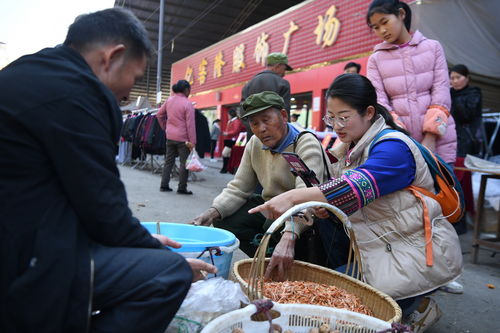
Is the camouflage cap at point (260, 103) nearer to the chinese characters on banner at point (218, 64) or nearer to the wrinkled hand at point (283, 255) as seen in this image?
the wrinkled hand at point (283, 255)

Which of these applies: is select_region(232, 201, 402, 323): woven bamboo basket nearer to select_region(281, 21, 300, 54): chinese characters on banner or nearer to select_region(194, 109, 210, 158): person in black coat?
select_region(194, 109, 210, 158): person in black coat

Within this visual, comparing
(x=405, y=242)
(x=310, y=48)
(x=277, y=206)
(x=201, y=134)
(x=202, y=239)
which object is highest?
(x=310, y=48)

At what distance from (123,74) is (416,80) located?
7.42 feet

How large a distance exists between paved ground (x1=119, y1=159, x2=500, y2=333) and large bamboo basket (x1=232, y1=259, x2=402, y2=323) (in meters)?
0.67

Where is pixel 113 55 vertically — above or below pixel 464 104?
below

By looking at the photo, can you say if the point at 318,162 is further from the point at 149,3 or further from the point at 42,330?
the point at 149,3

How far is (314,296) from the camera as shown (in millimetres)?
1864

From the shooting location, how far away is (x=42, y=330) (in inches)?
40.2

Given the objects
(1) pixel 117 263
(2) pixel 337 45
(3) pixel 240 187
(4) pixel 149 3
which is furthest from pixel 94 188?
(4) pixel 149 3

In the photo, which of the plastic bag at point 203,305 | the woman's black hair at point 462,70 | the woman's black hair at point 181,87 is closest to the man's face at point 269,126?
the plastic bag at point 203,305

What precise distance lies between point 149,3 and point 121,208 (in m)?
21.3

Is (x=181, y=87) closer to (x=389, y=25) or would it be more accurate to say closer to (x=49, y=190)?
(x=389, y=25)

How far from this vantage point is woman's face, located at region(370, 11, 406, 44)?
2658 millimetres

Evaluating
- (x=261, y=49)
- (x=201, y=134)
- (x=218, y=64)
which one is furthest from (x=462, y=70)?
(x=218, y=64)
